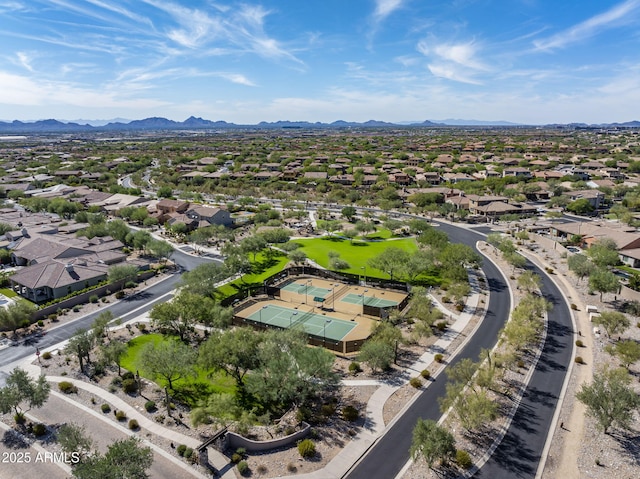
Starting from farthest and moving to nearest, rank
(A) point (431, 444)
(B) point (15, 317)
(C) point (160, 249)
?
(C) point (160, 249)
(B) point (15, 317)
(A) point (431, 444)

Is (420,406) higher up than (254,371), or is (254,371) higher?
(254,371)

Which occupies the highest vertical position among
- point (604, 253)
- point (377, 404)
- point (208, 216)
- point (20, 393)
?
point (604, 253)

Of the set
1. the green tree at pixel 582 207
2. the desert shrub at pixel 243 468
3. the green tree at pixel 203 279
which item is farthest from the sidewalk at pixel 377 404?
the green tree at pixel 582 207

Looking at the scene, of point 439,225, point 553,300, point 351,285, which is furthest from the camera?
point 439,225

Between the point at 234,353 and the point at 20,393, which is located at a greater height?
the point at 234,353

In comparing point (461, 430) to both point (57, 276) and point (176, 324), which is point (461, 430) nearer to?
point (176, 324)

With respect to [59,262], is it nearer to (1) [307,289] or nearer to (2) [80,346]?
(2) [80,346]

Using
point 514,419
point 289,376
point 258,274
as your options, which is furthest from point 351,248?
point 514,419

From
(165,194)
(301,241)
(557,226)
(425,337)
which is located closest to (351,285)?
(425,337)
